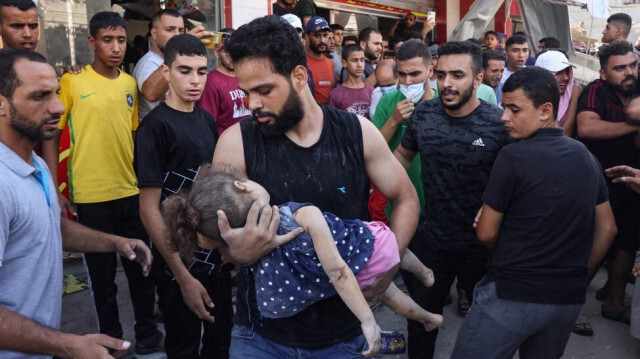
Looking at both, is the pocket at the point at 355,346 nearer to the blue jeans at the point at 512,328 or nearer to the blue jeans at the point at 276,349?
the blue jeans at the point at 276,349

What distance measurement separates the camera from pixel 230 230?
1952mm

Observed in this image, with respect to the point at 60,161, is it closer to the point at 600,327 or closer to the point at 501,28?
the point at 600,327

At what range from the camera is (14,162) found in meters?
2.08

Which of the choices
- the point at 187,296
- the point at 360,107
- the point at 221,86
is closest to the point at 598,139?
the point at 360,107

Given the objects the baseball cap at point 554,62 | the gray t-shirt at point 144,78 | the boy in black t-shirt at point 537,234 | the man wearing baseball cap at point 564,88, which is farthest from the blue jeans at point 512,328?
the baseball cap at point 554,62

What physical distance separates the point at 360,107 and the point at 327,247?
162 inches

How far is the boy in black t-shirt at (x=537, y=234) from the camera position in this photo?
2.60 meters

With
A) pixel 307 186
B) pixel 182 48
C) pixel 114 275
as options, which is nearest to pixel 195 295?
pixel 307 186

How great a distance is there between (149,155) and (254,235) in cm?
147

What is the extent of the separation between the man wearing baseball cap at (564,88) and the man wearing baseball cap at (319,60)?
2375 mm

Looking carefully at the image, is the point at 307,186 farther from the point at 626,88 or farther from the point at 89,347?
the point at 626,88

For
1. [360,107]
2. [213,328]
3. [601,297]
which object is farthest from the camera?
[360,107]

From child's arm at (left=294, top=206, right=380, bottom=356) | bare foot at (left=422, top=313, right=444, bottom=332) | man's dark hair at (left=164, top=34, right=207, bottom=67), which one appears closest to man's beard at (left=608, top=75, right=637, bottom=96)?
bare foot at (left=422, top=313, right=444, bottom=332)

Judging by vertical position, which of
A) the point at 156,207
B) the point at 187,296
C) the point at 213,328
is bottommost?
the point at 213,328
